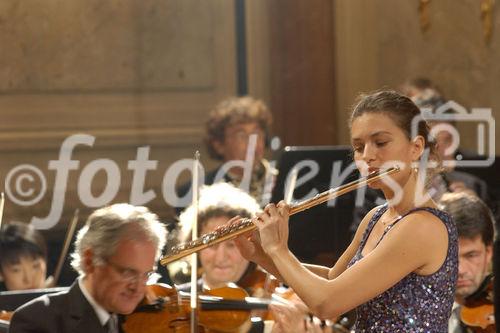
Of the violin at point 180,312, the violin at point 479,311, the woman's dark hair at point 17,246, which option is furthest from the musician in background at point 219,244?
the woman's dark hair at point 17,246

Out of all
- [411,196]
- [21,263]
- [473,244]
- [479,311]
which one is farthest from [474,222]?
[21,263]

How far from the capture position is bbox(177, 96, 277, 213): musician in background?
4785 mm

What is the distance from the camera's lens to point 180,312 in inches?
109

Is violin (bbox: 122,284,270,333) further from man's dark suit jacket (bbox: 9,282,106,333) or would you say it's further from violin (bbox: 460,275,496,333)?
violin (bbox: 460,275,496,333)

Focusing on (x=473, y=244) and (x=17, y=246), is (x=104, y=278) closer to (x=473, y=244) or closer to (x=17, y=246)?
(x=473, y=244)

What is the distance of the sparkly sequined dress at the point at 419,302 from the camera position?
2.37 metres

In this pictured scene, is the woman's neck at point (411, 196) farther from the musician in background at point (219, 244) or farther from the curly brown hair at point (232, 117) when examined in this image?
the curly brown hair at point (232, 117)

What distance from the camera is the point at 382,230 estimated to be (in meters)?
2.46

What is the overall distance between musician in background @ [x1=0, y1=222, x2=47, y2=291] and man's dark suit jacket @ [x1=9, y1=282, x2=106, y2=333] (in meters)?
1.50

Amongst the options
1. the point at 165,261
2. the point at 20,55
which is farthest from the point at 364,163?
the point at 20,55

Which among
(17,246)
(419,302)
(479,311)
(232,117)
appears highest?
(232,117)

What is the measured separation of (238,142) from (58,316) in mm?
2492

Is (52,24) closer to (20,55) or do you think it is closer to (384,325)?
(20,55)

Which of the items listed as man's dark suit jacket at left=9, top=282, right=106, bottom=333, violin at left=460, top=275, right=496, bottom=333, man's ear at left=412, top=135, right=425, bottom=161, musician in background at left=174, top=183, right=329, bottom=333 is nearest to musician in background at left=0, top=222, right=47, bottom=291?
musician in background at left=174, top=183, right=329, bottom=333
